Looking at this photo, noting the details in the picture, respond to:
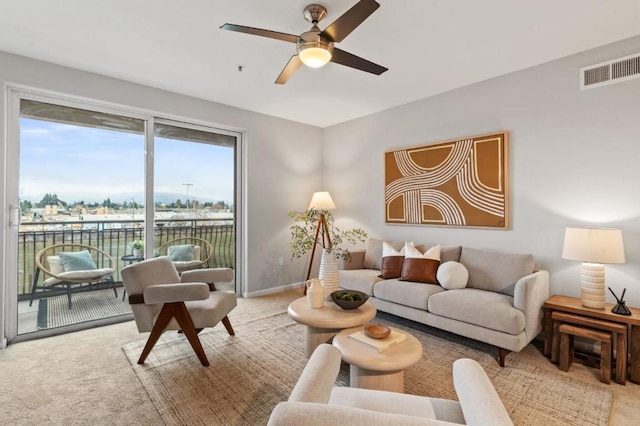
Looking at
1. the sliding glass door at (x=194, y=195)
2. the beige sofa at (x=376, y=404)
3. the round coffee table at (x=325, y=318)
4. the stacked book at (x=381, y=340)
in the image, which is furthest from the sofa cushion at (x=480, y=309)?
the sliding glass door at (x=194, y=195)

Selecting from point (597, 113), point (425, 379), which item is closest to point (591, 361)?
point (425, 379)

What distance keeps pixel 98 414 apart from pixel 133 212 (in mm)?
2263

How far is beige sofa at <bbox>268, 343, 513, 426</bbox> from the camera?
2.72 feet

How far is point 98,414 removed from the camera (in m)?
1.89

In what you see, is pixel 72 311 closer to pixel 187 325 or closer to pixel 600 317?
pixel 187 325

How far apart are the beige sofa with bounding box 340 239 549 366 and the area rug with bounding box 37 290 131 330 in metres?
2.61

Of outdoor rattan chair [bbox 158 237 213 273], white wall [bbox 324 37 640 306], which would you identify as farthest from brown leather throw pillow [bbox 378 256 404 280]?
outdoor rattan chair [bbox 158 237 213 273]

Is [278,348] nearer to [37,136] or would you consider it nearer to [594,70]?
[37,136]

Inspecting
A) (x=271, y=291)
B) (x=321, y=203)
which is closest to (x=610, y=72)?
(x=321, y=203)

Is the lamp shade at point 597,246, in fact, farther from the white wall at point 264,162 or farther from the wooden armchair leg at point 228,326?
the white wall at point 264,162

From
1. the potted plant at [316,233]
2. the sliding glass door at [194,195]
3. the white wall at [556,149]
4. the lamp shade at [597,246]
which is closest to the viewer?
the lamp shade at [597,246]

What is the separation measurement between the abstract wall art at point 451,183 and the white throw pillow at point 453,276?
638 millimetres

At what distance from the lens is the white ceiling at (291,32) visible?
2.18 m

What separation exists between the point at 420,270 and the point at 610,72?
2351 millimetres
